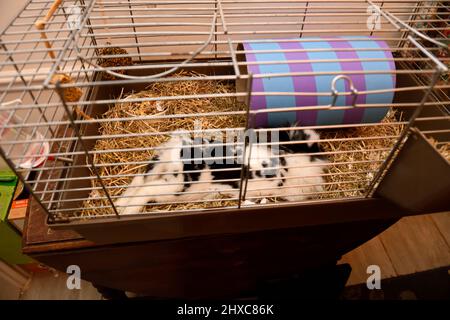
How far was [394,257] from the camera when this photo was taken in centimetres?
141

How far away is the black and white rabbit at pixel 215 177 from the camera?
769 millimetres

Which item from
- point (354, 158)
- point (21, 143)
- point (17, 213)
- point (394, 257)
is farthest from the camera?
point (394, 257)

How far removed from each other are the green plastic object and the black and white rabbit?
0.63 meters

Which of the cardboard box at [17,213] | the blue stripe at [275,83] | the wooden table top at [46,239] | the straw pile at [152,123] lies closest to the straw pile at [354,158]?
the blue stripe at [275,83]

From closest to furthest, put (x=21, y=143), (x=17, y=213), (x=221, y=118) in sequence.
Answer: (x=21, y=143) < (x=221, y=118) < (x=17, y=213)

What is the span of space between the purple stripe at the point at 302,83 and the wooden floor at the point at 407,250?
82 centimetres

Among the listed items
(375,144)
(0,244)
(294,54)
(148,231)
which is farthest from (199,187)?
(0,244)

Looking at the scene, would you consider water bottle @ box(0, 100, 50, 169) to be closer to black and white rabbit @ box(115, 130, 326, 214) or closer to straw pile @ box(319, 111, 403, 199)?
black and white rabbit @ box(115, 130, 326, 214)

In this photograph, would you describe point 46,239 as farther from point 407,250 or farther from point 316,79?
point 407,250

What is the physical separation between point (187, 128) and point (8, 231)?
762mm

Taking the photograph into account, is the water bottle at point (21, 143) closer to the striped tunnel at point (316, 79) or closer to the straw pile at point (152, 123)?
the straw pile at point (152, 123)

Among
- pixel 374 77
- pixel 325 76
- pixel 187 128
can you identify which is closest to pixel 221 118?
pixel 187 128

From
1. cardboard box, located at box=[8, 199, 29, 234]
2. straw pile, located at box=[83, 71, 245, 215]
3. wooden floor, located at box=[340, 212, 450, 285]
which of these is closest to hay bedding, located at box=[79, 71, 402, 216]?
straw pile, located at box=[83, 71, 245, 215]

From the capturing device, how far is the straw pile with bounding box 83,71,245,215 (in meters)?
0.85
